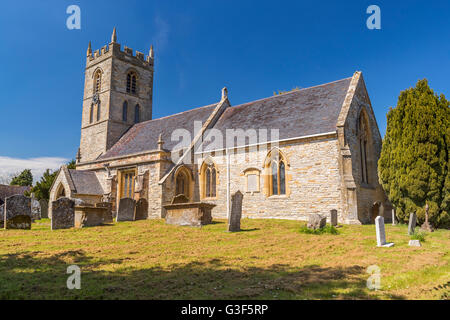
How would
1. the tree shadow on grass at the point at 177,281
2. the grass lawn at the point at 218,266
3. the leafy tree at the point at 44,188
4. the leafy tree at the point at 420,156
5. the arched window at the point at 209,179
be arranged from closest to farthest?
the tree shadow on grass at the point at 177,281 → the grass lawn at the point at 218,266 → the leafy tree at the point at 420,156 → the arched window at the point at 209,179 → the leafy tree at the point at 44,188

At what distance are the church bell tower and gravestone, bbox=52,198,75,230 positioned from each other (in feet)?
56.5

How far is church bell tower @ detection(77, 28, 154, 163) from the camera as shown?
3134 centimetres

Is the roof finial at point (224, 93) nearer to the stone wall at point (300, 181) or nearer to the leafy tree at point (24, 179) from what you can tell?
the stone wall at point (300, 181)

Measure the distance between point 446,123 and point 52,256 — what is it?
16.9m

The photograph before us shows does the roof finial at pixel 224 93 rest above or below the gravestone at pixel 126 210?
above

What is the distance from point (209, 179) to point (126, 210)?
6184 mm

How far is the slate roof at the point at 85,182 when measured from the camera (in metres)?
24.1

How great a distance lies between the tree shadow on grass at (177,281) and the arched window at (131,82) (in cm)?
2815

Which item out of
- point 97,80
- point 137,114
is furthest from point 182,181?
point 97,80

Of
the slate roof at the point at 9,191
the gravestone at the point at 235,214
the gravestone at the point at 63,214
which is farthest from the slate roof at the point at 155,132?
the slate roof at the point at 9,191

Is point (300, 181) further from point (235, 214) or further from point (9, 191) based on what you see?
point (9, 191)

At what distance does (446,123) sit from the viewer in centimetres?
1509

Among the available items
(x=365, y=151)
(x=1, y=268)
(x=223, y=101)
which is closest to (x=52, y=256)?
(x=1, y=268)
